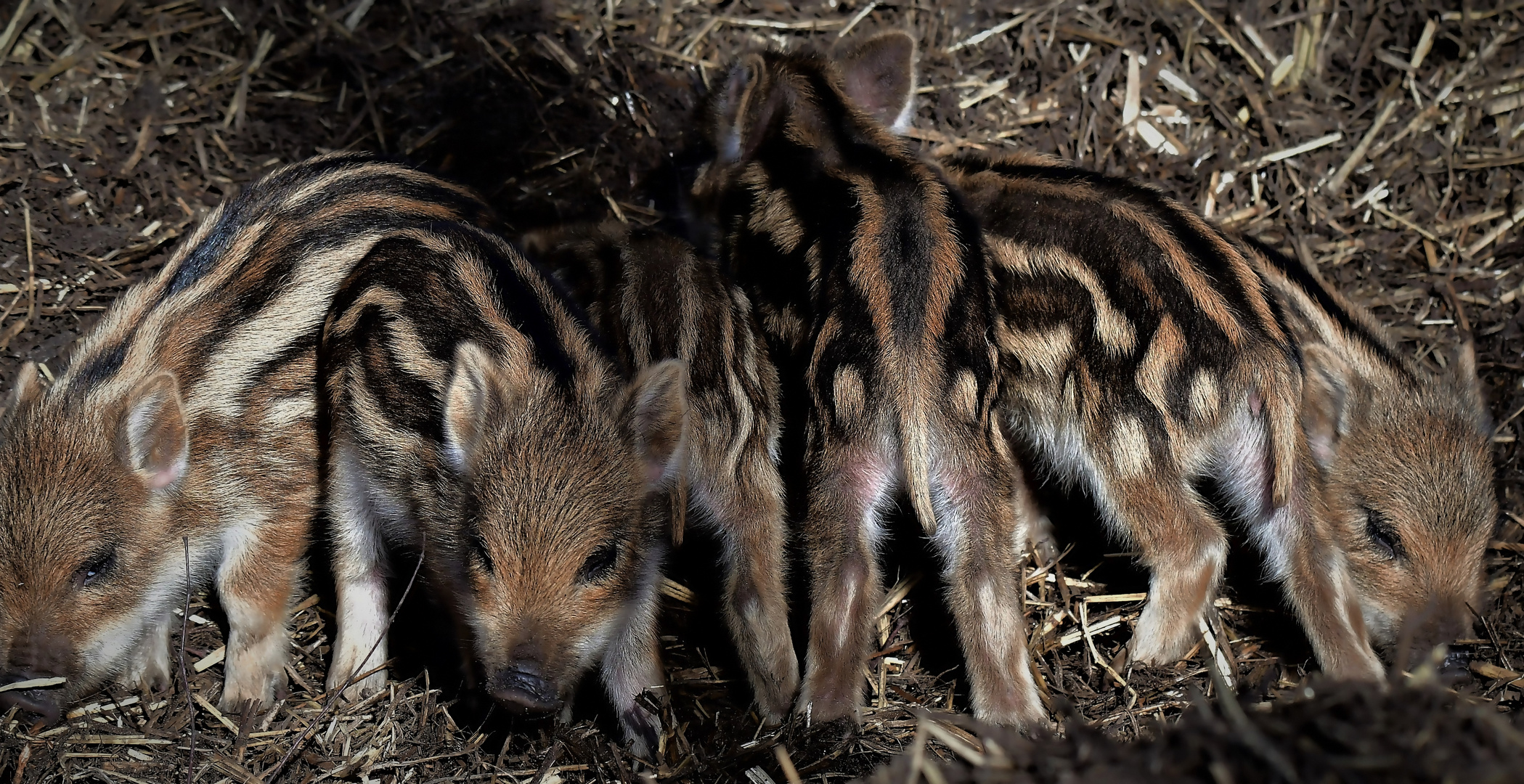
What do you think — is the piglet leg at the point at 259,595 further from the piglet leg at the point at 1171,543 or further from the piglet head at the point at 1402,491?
the piglet head at the point at 1402,491

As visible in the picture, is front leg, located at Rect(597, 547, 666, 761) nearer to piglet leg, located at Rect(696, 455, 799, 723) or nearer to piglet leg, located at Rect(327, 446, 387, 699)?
piglet leg, located at Rect(696, 455, 799, 723)

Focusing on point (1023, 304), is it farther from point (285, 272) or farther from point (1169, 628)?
point (285, 272)

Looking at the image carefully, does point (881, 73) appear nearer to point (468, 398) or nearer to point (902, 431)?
point (902, 431)

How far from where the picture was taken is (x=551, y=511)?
2801 millimetres

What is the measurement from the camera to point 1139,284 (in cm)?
322

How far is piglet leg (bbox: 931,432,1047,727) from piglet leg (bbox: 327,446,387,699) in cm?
158

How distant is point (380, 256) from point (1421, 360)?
11.0 ft

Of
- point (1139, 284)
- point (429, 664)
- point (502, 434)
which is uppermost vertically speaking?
point (1139, 284)

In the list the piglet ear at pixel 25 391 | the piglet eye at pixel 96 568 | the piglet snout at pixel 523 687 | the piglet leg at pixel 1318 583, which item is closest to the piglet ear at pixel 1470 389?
the piglet leg at pixel 1318 583

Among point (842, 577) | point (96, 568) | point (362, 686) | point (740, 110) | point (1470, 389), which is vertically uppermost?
point (740, 110)

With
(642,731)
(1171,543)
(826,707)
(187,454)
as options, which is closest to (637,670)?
(642,731)

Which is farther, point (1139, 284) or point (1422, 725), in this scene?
point (1139, 284)

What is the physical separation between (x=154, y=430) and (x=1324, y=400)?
3151mm

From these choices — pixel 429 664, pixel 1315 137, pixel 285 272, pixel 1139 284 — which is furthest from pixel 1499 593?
pixel 285 272
